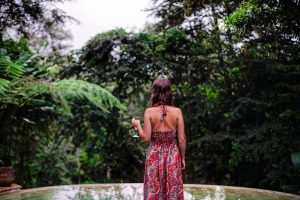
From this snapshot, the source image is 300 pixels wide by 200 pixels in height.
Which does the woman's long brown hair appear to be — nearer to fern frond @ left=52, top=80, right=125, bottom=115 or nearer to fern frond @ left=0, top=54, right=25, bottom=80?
fern frond @ left=52, top=80, right=125, bottom=115

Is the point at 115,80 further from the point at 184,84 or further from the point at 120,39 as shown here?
the point at 184,84

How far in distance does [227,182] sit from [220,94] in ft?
6.50

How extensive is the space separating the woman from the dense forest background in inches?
104

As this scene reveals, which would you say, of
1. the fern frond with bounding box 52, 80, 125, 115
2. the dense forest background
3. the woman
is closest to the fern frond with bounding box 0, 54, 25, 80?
the dense forest background

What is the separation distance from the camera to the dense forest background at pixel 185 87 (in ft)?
21.2

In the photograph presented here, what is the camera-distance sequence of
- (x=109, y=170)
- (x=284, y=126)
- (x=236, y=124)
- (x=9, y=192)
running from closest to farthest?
(x=9, y=192) < (x=284, y=126) < (x=236, y=124) < (x=109, y=170)

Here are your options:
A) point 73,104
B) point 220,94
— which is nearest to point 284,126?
point 220,94

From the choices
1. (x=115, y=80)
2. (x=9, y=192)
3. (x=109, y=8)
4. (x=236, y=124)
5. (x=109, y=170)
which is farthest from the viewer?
(x=109, y=8)

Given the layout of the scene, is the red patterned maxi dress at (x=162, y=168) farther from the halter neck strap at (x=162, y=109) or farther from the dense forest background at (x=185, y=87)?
the dense forest background at (x=185, y=87)

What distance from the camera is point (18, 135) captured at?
869 cm

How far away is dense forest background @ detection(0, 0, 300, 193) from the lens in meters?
6.46

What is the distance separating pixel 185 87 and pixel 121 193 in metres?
3.38

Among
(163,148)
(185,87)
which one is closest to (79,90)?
(163,148)

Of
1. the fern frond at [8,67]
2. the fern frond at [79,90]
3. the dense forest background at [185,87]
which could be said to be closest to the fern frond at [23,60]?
the dense forest background at [185,87]
